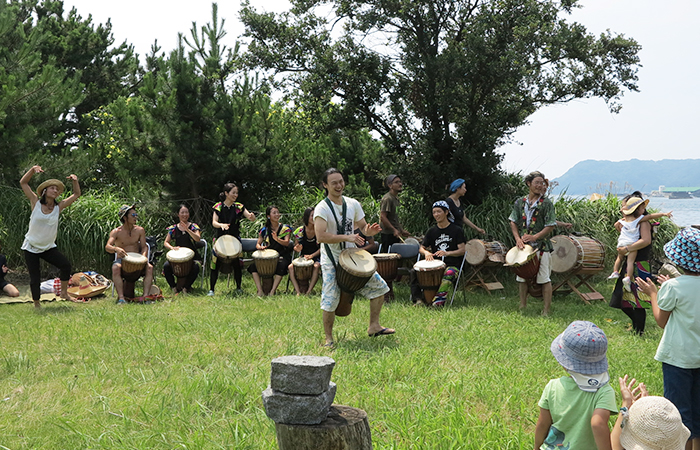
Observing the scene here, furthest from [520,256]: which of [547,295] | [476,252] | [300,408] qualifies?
[300,408]

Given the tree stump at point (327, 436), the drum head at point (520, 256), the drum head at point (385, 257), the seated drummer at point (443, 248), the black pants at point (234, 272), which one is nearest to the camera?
the tree stump at point (327, 436)

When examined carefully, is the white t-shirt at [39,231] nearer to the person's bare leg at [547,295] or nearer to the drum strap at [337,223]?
the drum strap at [337,223]

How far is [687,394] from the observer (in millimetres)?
2957

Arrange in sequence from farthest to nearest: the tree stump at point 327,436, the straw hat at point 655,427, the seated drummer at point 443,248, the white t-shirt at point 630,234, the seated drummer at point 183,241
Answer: the seated drummer at point 183,241, the seated drummer at point 443,248, the white t-shirt at point 630,234, the tree stump at point 327,436, the straw hat at point 655,427

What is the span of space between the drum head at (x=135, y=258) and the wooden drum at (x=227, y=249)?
40.5 inches

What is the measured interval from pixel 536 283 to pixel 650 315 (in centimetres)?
142

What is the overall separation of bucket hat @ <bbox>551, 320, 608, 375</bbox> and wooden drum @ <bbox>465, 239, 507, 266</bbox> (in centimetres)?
595

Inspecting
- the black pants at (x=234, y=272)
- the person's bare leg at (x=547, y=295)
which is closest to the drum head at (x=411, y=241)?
the person's bare leg at (x=547, y=295)

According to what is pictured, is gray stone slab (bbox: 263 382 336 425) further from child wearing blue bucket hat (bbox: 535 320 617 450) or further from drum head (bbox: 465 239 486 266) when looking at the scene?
drum head (bbox: 465 239 486 266)

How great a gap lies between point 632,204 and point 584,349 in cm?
449

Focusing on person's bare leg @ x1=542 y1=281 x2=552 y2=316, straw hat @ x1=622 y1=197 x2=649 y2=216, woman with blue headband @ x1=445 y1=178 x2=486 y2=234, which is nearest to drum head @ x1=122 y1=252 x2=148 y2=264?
woman with blue headband @ x1=445 y1=178 x2=486 y2=234

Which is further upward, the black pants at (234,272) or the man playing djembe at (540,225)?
the man playing djembe at (540,225)

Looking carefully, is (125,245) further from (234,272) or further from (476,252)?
(476,252)

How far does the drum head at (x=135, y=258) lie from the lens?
25.9 ft
